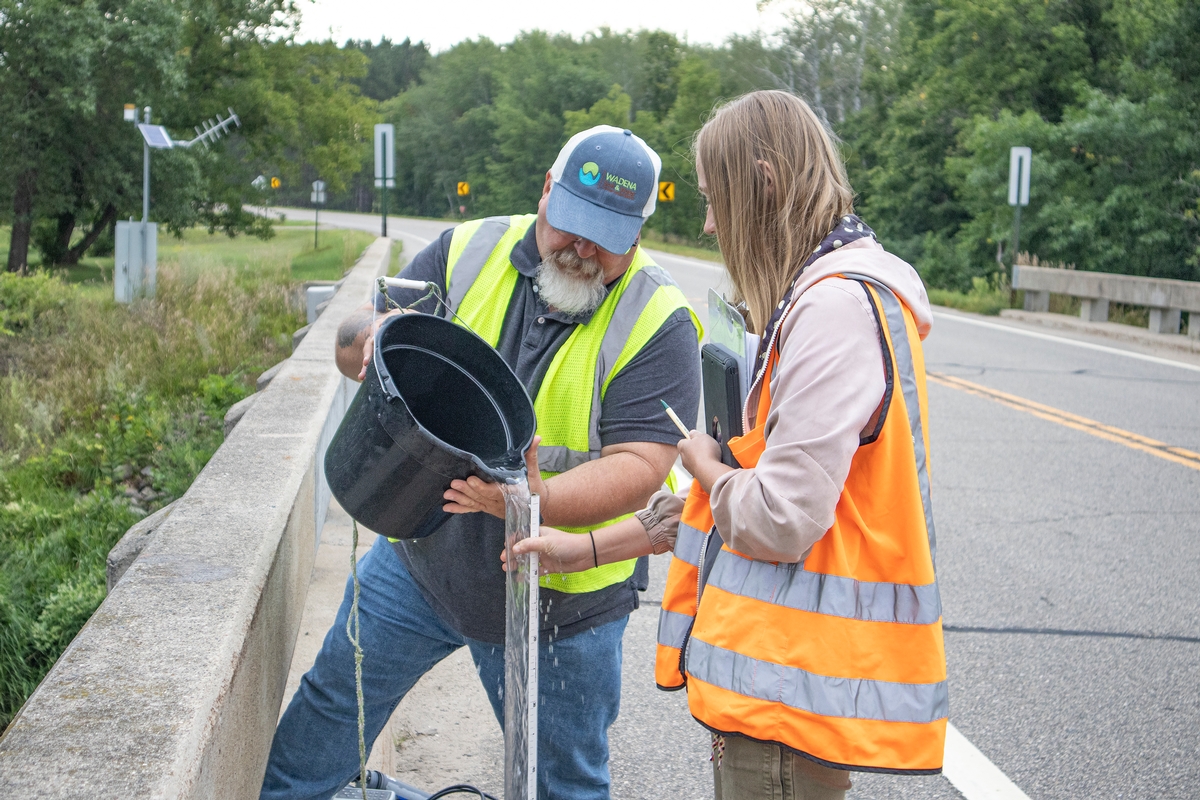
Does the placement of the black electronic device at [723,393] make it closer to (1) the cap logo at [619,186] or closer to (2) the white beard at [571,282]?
(2) the white beard at [571,282]

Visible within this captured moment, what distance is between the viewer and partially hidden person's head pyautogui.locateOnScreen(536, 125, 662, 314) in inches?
98.3

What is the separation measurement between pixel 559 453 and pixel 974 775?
1984 millimetres

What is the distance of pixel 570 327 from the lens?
2.55 m

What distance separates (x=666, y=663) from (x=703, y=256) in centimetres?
3053

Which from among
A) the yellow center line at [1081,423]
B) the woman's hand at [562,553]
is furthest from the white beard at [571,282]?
the yellow center line at [1081,423]

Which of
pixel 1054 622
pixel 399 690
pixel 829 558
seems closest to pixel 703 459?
Result: pixel 829 558

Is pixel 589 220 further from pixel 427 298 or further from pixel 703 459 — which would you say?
pixel 703 459

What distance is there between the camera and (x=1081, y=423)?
9336mm

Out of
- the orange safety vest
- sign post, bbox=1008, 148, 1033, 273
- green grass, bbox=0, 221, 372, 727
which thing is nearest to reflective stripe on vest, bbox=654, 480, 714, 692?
the orange safety vest

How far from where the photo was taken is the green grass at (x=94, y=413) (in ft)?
16.0

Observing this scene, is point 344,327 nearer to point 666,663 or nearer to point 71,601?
point 666,663

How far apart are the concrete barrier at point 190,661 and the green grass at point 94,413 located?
1.86m

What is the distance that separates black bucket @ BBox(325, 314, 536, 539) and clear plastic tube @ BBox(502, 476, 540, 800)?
91 mm

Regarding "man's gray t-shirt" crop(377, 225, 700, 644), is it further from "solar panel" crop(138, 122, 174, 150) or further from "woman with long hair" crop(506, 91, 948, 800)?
"solar panel" crop(138, 122, 174, 150)
